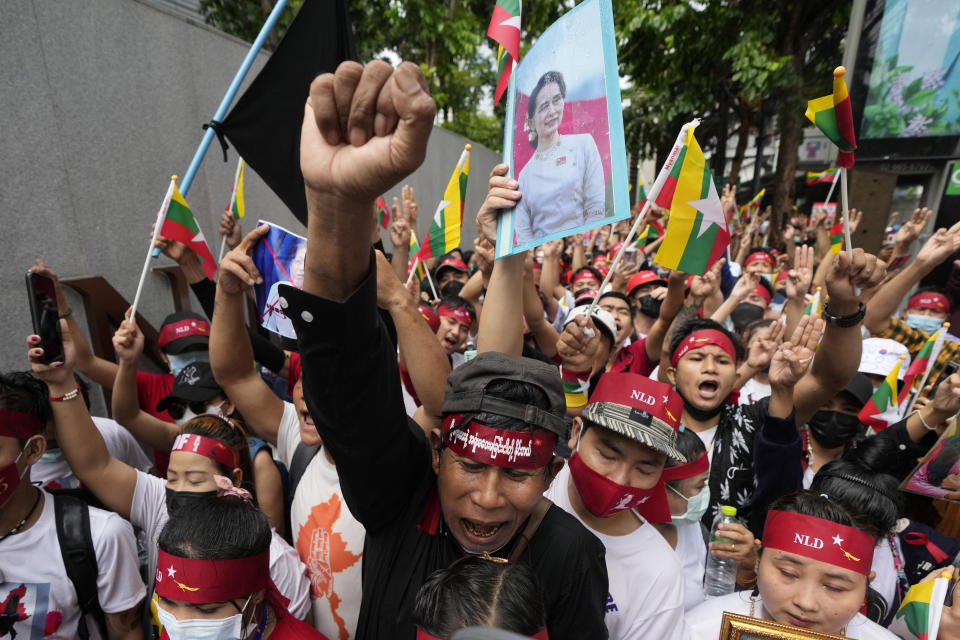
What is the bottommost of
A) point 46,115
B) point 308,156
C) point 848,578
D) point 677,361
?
point 848,578

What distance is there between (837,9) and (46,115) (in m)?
16.5

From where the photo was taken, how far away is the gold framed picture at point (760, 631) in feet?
3.98

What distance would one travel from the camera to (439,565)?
1.35 m

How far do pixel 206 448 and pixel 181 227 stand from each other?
4.80 ft

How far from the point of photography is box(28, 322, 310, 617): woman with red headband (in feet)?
6.84

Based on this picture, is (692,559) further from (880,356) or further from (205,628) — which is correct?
(880,356)

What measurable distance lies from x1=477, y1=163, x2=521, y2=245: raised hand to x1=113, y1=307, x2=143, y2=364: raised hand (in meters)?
1.96

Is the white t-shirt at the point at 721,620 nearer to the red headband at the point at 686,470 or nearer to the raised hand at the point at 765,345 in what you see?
the red headband at the point at 686,470

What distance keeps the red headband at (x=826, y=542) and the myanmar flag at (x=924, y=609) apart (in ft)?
0.49

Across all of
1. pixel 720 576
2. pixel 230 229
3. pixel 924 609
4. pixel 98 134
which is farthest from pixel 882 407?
pixel 98 134

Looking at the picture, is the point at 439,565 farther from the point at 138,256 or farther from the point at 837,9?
the point at 837,9

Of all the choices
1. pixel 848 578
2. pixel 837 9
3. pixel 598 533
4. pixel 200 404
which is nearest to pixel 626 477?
pixel 598 533

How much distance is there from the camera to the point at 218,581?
1.52 m

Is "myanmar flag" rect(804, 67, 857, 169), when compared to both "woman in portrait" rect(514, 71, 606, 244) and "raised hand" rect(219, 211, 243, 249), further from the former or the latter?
"raised hand" rect(219, 211, 243, 249)
